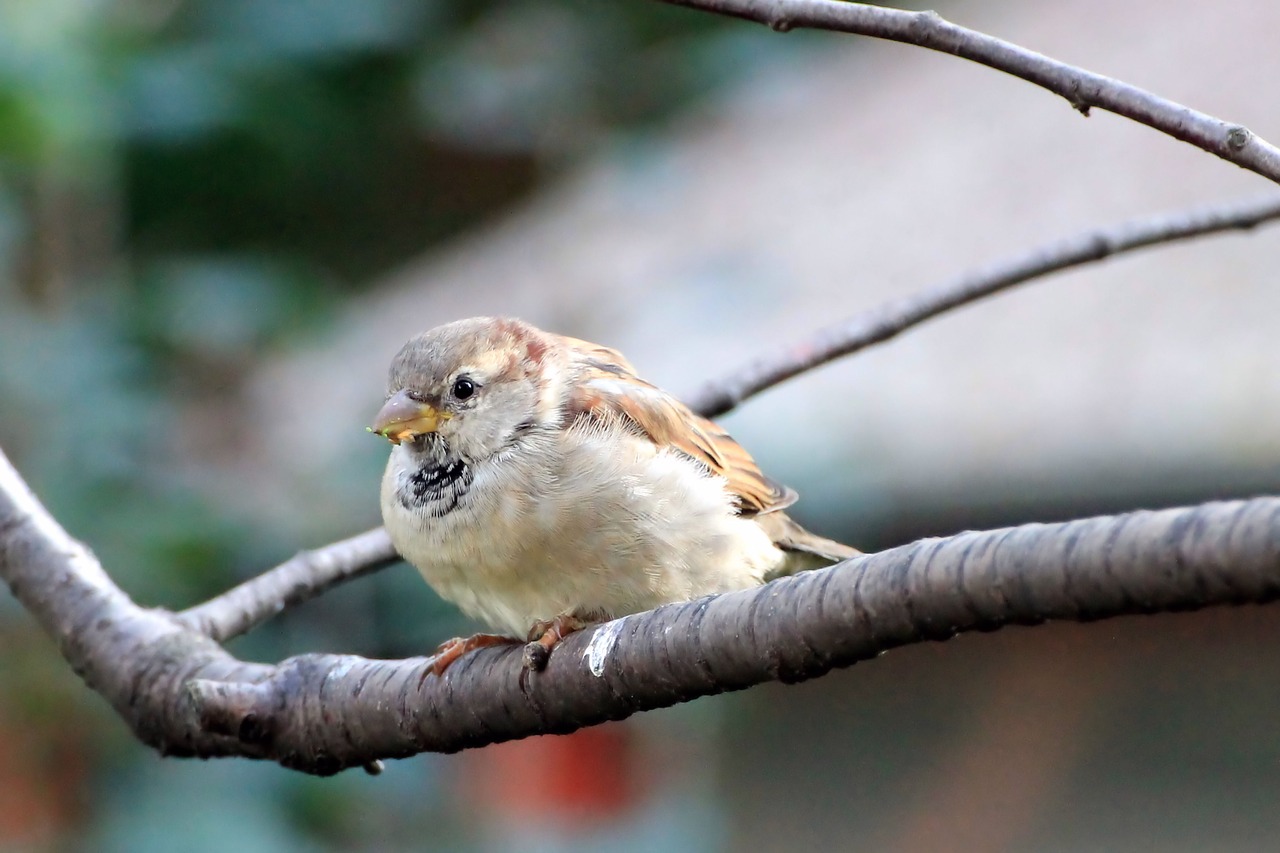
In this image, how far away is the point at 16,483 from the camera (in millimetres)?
1910

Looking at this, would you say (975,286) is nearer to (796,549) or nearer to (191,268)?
(796,549)

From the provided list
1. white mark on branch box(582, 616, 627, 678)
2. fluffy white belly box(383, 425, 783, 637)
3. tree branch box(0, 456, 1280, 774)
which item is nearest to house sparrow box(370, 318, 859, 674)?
fluffy white belly box(383, 425, 783, 637)

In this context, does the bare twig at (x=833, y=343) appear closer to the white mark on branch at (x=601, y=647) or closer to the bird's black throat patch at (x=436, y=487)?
the bird's black throat patch at (x=436, y=487)

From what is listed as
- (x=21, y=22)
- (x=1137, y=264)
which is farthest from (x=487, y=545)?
(x=1137, y=264)

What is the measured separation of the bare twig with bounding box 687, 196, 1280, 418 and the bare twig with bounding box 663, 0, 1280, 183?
30.7 inches

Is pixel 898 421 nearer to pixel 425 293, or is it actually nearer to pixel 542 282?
pixel 542 282

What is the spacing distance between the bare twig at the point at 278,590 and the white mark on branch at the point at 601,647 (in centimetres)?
66

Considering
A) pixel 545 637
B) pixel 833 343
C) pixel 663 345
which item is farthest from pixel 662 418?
pixel 663 345

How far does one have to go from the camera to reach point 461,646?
1736 mm

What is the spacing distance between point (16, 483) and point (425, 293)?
16.7 ft

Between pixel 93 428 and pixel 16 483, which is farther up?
pixel 93 428

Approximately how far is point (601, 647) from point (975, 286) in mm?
967

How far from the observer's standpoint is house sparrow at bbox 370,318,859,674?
1937 millimetres

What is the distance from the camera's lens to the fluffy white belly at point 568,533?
1931mm
